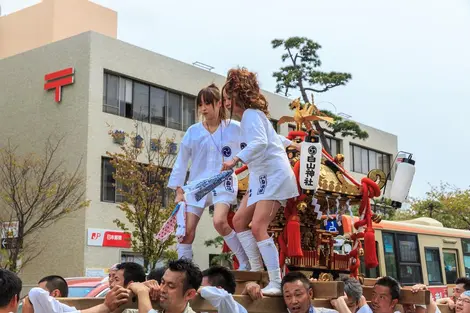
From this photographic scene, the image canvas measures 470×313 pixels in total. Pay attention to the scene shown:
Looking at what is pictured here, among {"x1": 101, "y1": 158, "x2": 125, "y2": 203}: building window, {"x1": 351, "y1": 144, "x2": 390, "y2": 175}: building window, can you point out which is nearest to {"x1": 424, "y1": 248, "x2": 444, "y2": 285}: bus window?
{"x1": 101, "y1": 158, "x2": 125, "y2": 203}: building window

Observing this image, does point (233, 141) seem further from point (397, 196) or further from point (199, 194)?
point (397, 196)

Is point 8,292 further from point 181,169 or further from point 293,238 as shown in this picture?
point 293,238

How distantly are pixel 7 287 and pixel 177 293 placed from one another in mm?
960

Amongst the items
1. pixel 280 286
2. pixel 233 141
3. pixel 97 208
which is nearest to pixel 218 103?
pixel 233 141

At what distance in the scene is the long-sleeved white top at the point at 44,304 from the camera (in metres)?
3.68

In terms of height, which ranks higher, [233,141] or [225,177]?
[233,141]

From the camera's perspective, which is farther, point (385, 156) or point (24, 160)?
point (385, 156)

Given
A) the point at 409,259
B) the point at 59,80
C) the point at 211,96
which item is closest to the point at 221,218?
the point at 211,96

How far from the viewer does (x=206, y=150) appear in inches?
235

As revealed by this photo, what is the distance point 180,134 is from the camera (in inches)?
935

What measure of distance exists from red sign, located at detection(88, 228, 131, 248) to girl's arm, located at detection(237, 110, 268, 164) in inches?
604

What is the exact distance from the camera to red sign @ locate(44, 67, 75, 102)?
2133 cm

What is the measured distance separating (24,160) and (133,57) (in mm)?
4750

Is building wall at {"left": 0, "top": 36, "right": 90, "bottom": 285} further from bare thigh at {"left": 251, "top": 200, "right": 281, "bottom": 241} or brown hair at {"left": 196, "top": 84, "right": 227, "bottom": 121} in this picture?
bare thigh at {"left": 251, "top": 200, "right": 281, "bottom": 241}
